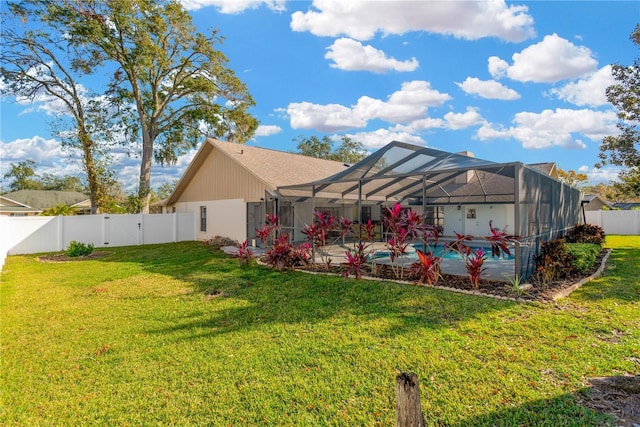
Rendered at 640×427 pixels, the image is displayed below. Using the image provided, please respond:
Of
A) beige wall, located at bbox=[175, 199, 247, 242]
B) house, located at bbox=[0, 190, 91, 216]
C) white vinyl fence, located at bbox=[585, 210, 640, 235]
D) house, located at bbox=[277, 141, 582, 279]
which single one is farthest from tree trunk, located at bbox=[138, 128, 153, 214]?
white vinyl fence, located at bbox=[585, 210, 640, 235]

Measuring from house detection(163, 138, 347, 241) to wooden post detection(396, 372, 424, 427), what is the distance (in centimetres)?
1138

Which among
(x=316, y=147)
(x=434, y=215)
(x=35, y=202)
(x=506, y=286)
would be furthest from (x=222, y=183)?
(x=35, y=202)

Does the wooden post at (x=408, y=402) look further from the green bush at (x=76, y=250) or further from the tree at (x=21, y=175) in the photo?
the tree at (x=21, y=175)

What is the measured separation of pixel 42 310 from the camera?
19.8 feet

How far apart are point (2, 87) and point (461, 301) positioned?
83.0 ft

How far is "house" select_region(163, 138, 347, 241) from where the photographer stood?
1455 centimetres

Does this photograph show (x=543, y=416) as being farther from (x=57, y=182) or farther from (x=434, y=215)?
(x=57, y=182)

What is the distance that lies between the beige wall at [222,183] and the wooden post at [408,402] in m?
12.7

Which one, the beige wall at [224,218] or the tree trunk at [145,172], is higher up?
the tree trunk at [145,172]

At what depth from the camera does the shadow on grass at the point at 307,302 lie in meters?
5.05

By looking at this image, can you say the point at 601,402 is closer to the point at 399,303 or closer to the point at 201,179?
the point at 399,303

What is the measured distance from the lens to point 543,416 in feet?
8.91

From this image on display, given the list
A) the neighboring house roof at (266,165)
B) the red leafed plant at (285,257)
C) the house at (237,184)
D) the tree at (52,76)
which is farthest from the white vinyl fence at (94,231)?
the red leafed plant at (285,257)

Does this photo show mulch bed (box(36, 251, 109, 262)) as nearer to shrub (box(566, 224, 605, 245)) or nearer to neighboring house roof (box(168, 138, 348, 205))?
neighboring house roof (box(168, 138, 348, 205))
